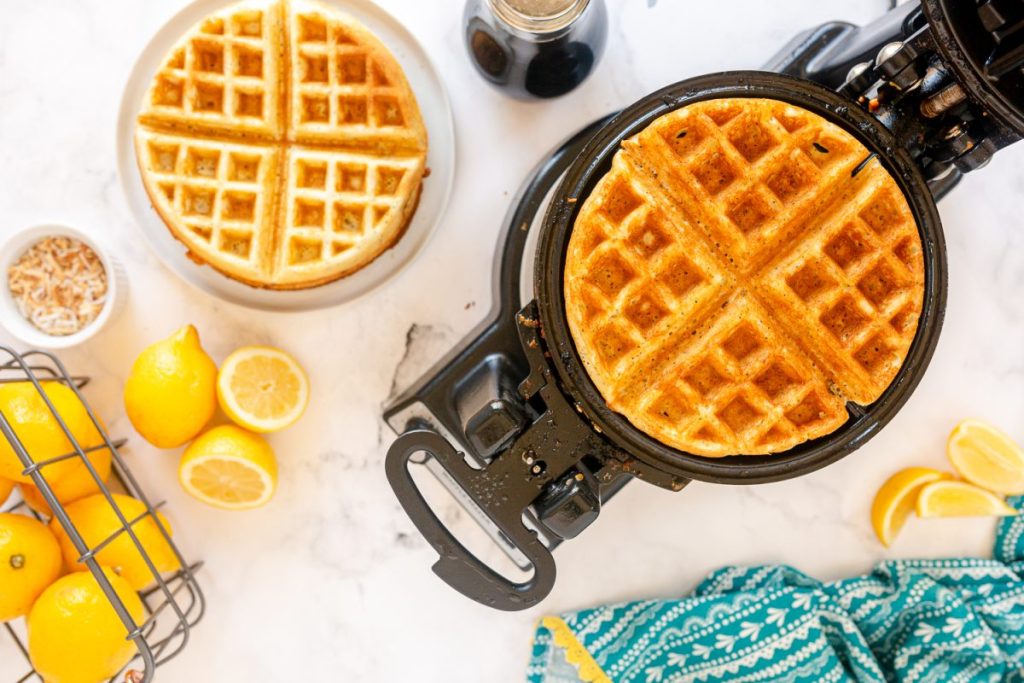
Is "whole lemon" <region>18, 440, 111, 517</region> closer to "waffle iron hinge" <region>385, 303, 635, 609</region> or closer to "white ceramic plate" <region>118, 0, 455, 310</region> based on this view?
"white ceramic plate" <region>118, 0, 455, 310</region>

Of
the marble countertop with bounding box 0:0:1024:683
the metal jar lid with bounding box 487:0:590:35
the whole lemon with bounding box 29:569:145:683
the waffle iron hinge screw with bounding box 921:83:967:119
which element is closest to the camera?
the waffle iron hinge screw with bounding box 921:83:967:119

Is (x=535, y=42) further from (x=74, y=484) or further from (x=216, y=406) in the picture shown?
(x=74, y=484)

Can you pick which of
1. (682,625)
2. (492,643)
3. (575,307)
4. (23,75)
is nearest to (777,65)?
(575,307)

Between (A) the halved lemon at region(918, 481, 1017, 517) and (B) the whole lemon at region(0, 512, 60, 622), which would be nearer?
(B) the whole lemon at region(0, 512, 60, 622)

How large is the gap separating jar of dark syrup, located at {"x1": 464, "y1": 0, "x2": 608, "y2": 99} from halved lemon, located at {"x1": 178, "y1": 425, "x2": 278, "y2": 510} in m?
1.14

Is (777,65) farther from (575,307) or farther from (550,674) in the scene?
(550,674)

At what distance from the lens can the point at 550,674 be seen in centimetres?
229

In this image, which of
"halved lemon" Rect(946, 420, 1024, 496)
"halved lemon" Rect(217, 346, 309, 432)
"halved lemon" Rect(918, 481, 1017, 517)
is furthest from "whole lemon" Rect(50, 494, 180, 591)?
"halved lemon" Rect(946, 420, 1024, 496)

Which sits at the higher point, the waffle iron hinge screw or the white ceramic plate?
the white ceramic plate

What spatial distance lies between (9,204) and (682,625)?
7.12 ft

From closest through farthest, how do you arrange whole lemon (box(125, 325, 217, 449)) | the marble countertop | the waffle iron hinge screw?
the waffle iron hinge screw < whole lemon (box(125, 325, 217, 449)) < the marble countertop

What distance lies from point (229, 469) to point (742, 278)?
136cm

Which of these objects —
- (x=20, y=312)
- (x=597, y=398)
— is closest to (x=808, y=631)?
(x=597, y=398)

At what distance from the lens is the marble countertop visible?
2.20m
